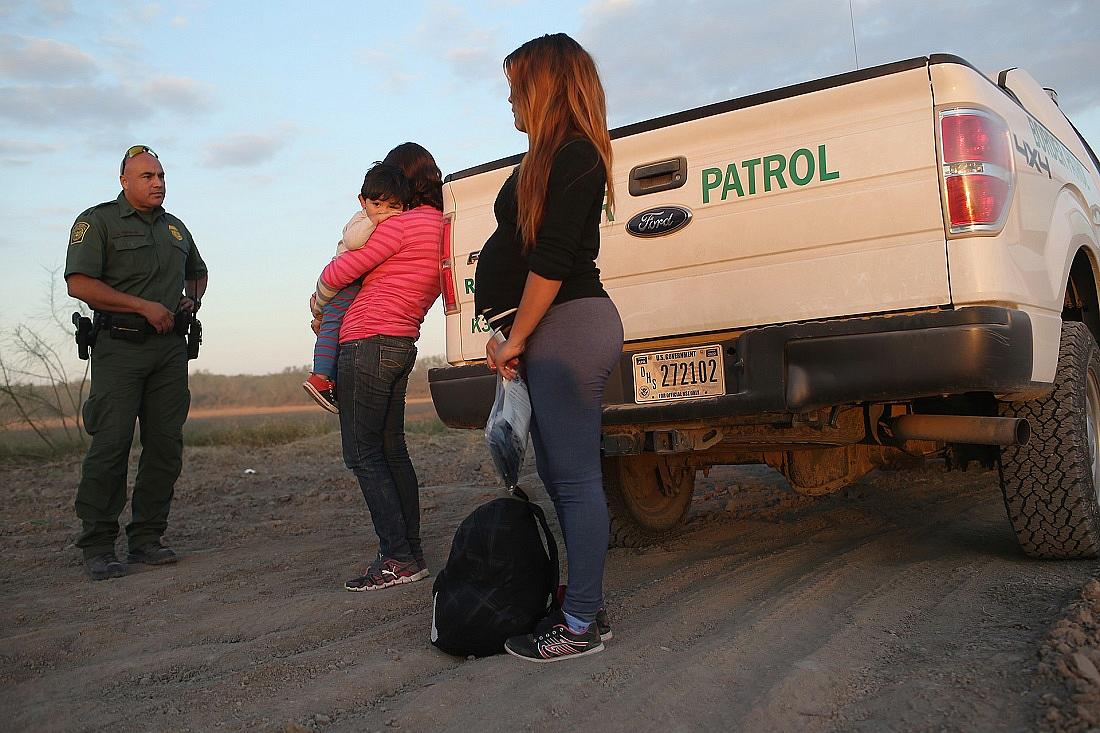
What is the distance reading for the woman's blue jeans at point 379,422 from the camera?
4047 millimetres

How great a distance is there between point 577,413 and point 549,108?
0.90 m

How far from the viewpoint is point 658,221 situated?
3566 millimetres

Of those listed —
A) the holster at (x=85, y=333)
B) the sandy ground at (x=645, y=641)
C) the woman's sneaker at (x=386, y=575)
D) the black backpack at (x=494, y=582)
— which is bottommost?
the sandy ground at (x=645, y=641)

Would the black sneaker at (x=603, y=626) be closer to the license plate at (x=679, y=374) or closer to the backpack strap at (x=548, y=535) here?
the backpack strap at (x=548, y=535)

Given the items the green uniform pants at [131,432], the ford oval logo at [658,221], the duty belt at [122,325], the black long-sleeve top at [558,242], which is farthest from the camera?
the duty belt at [122,325]

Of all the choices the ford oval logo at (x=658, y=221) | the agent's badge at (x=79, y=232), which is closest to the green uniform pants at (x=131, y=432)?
the agent's badge at (x=79, y=232)

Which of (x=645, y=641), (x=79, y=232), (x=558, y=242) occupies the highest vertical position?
(x=79, y=232)

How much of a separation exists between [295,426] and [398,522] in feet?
33.5

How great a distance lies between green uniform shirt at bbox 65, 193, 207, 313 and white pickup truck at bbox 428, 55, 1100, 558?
197 cm

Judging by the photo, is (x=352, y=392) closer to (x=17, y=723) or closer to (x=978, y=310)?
(x=17, y=723)

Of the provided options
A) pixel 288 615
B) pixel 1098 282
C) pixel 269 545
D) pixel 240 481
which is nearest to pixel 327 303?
pixel 288 615

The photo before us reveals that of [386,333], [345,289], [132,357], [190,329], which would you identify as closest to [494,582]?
[386,333]

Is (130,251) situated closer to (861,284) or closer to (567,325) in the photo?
(567,325)

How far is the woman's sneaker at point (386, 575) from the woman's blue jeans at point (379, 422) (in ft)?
0.12
